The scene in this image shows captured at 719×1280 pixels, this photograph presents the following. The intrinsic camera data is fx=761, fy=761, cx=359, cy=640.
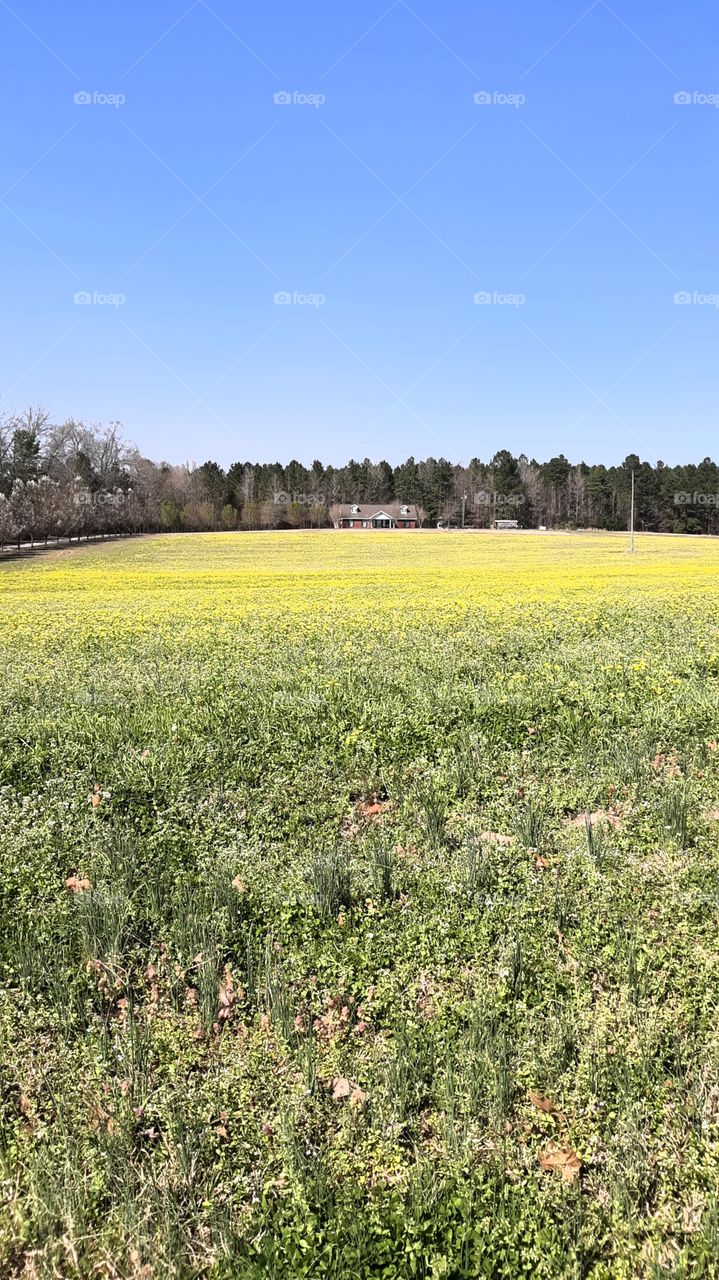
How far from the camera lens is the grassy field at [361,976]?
3438mm

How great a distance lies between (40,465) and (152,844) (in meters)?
83.3

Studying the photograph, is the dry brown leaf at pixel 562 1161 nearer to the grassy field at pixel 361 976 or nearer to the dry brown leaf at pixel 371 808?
the grassy field at pixel 361 976

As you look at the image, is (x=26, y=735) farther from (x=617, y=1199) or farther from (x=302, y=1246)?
(x=617, y=1199)

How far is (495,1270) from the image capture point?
3.19 m

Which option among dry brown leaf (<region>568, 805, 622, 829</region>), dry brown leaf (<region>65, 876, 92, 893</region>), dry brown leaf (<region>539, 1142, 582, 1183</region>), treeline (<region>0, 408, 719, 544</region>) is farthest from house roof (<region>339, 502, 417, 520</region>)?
dry brown leaf (<region>539, 1142, 582, 1183</region>)

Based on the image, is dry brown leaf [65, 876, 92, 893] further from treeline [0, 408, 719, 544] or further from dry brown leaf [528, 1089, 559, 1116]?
treeline [0, 408, 719, 544]

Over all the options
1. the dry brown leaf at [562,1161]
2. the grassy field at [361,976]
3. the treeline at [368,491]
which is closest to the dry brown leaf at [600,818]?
the grassy field at [361,976]

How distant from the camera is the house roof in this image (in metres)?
133

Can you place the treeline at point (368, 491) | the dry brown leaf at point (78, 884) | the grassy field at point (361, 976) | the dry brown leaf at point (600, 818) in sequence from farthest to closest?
1. the treeline at point (368, 491)
2. the dry brown leaf at point (600, 818)
3. the dry brown leaf at point (78, 884)
4. the grassy field at point (361, 976)

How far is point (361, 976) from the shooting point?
5031 millimetres

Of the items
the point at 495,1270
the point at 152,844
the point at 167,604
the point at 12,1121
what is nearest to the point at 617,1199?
the point at 495,1270

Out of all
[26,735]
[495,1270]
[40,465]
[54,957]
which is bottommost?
[495,1270]

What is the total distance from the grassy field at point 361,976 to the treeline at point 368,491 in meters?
84.4

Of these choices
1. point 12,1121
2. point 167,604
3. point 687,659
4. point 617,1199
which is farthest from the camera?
point 167,604
